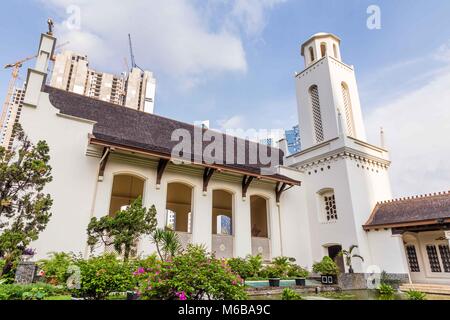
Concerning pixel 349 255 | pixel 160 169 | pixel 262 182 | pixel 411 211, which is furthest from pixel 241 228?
pixel 411 211

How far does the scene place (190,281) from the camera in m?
4.60

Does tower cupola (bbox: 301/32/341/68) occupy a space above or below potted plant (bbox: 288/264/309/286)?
above

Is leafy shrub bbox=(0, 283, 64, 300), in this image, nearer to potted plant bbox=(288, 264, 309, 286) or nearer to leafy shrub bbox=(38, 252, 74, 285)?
leafy shrub bbox=(38, 252, 74, 285)

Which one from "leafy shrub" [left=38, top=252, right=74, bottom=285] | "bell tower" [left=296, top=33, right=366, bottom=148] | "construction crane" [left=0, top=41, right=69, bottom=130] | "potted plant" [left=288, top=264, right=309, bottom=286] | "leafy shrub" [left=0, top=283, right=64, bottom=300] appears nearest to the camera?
"leafy shrub" [left=0, top=283, right=64, bottom=300]

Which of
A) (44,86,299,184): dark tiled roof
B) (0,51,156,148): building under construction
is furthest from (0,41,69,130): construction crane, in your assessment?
(44,86,299,184): dark tiled roof

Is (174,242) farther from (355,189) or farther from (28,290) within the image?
(355,189)

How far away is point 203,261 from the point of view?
491 centimetres

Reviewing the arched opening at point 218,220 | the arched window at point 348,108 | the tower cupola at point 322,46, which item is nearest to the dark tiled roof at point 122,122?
the arched opening at point 218,220

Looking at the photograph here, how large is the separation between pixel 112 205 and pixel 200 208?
6.85m

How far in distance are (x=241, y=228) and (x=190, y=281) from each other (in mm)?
9691

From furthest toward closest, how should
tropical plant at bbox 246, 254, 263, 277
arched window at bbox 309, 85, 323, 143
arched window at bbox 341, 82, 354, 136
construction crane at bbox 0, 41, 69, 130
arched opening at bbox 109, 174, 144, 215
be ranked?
construction crane at bbox 0, 41, 69, 130, arched window at bbox 309, 85, 323, 143, arched window at bbox 341, 82, 354, 136, arched opening at bbox 109, 174, 144, 215, tropical plant at bbox 246, 254, 263, 277

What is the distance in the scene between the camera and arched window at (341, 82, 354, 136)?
17297 millimetres

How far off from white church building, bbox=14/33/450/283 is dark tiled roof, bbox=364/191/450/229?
0.05 metres
